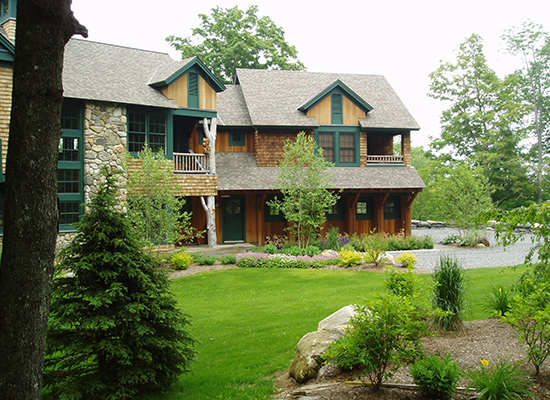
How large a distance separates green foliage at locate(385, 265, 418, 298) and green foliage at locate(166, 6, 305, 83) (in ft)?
90.5

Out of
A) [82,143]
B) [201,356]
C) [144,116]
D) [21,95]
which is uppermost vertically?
[144,116]

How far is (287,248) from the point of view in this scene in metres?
16.8

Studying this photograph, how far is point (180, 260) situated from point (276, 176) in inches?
295

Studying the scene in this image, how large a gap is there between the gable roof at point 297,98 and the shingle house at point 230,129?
0.06 meters

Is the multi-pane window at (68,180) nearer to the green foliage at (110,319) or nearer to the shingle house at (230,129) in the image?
the shingle house at (230,129)

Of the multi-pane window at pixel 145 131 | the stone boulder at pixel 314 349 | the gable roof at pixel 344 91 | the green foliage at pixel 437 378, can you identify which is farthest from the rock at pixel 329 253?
the green foliage at pixel 437 378

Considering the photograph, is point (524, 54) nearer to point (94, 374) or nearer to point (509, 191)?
point (509, 191)

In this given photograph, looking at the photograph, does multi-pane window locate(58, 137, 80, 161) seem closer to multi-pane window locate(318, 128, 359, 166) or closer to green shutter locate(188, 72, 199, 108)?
green shutter locate(188, 72, 199, 108)

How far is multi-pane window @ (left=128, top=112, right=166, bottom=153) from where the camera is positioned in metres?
17.1

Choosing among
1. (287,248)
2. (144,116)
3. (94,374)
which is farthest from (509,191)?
(94,374)

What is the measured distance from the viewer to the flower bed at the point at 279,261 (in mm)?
14344

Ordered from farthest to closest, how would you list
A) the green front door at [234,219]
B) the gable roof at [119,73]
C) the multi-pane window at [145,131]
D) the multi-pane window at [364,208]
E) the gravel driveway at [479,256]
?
the multi-pane window at [364,208] < the green front door at [234,219] < the multi-pane window at [145,131] < the gable roof at [119,73] < the gravel driveway at [479,256]

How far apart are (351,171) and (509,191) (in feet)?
49.3

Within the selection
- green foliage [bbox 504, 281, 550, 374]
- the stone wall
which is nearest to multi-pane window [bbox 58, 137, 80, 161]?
the stone wall
